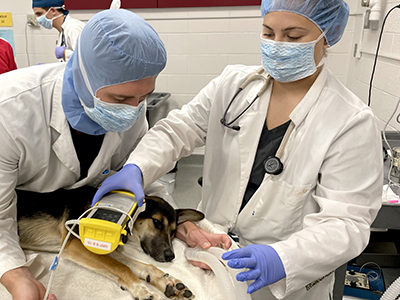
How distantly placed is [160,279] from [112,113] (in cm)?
57

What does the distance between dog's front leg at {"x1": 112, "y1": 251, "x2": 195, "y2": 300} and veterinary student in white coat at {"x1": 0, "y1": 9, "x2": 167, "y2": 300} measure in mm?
295

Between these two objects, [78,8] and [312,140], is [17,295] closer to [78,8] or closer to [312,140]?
[312,140]

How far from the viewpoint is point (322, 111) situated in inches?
45.7

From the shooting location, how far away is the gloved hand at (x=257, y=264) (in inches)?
36.1

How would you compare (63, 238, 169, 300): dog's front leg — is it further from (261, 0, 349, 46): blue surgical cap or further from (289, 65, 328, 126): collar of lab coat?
(261, 0, 349, 46): blue surgical cap

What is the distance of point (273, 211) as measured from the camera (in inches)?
48.6

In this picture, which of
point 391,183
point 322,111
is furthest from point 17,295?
point 391,183

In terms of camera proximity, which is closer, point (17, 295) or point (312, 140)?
point (17, 295)

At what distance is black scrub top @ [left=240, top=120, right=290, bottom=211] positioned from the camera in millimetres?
1250

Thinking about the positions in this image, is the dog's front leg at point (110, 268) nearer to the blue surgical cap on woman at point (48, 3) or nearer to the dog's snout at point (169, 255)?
the dog's snout at point (169, 255)

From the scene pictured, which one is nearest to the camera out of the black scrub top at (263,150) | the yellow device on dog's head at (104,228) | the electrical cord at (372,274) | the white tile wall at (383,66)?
the yellow device on dog's head at (104,228)

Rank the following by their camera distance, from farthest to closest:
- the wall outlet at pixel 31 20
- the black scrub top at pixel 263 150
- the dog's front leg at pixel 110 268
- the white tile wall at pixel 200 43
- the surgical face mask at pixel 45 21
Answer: the wall outlet at pixel 31 20, the surgical face mask at pixel 45 21, the white tile wall at pixel 200 43, the black scrub top at pixel 263 150, the dog's front leg at pixel 110 268

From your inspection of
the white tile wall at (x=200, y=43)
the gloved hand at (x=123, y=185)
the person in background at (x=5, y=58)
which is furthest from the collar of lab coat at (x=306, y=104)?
the person in background at (x=5, y=58)

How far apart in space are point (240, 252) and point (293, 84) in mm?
678
